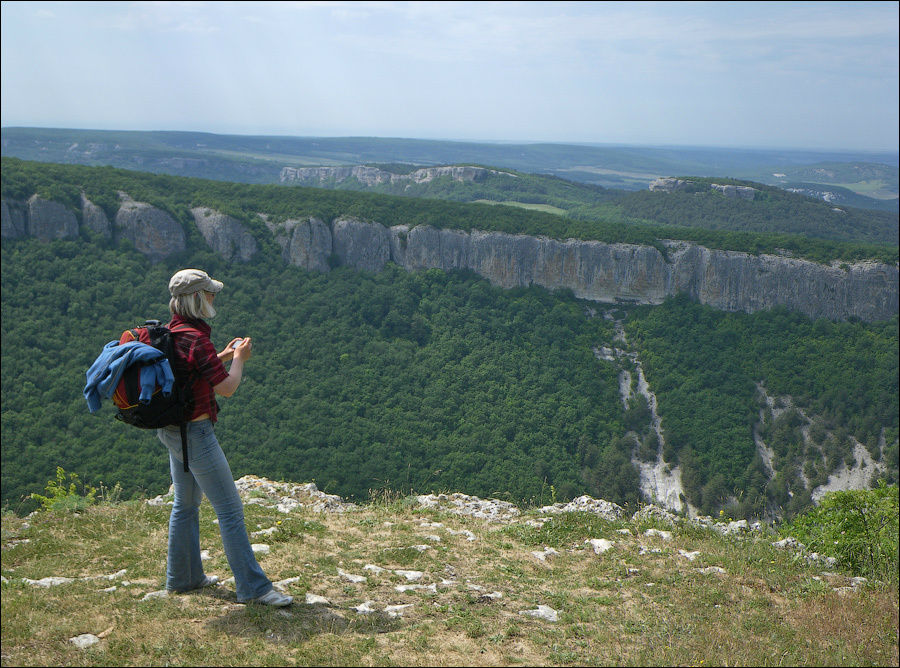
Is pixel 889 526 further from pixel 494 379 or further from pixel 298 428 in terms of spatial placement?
pixel 494 379

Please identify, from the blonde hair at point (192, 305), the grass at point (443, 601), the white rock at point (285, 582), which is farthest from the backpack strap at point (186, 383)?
the white rock at point (285, 582)

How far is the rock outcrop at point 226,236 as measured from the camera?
39844 millimetres

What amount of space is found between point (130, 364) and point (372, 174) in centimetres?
11362

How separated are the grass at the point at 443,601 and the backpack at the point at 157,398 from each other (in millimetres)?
1282

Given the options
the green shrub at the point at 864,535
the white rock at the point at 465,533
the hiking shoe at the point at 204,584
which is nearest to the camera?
the hiking shoe at the point at 204,584

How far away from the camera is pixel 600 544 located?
6.61m

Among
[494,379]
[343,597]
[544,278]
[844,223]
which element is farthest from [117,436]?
[844,223]

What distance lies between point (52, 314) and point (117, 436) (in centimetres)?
1006

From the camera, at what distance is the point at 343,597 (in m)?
4.84

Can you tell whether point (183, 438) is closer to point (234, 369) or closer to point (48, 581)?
point (234, 369)

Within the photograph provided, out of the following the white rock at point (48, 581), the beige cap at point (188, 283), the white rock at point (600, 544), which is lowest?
the white rock at point (600, 544)

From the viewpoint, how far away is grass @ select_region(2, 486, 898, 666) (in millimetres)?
3877

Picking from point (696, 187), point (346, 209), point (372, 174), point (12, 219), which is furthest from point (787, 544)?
point (372, 174)

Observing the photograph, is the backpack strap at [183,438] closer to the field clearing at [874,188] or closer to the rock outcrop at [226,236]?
the rock outcrop at [226,236]
